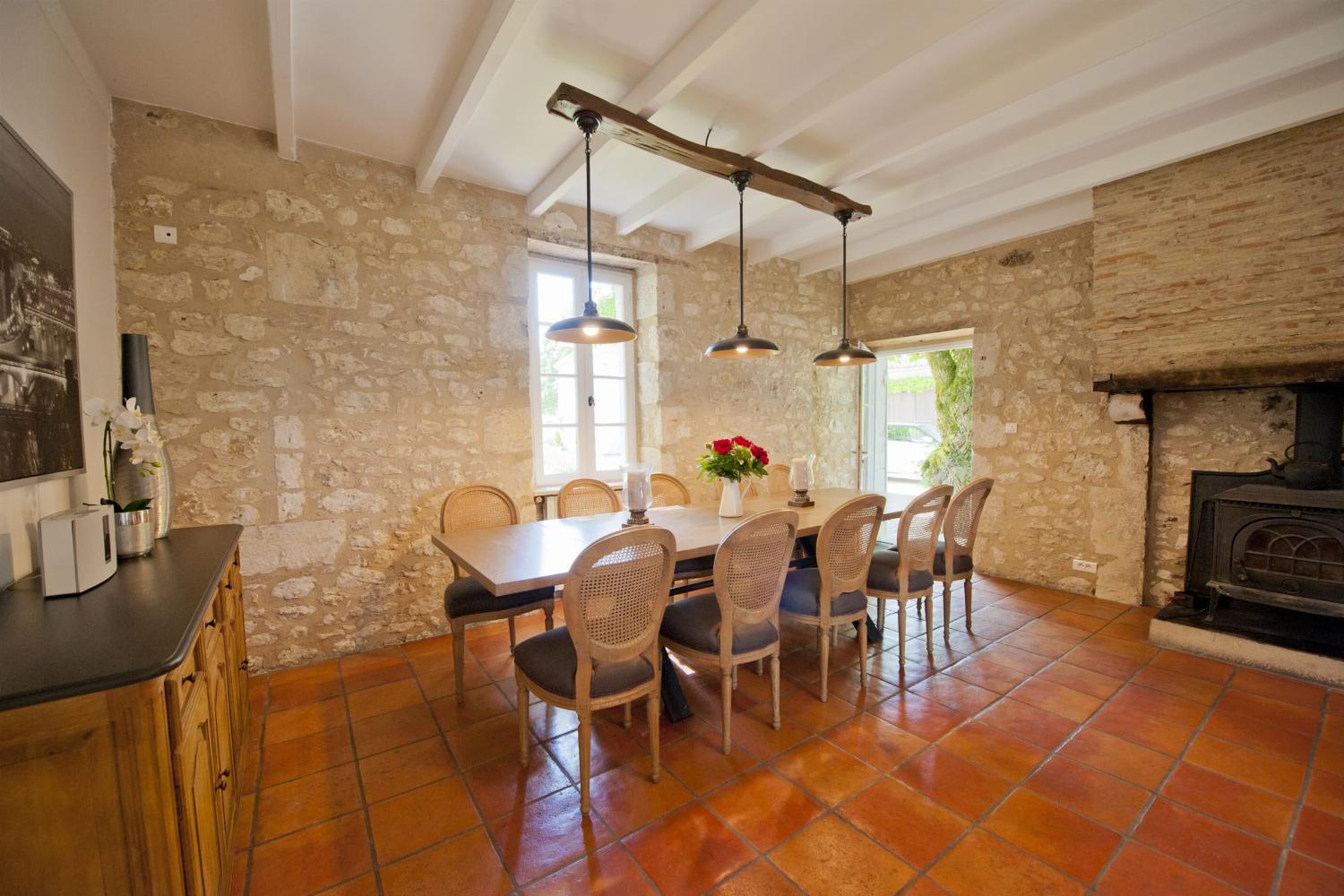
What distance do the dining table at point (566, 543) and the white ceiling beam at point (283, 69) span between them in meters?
1.94

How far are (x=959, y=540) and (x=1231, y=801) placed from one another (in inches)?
55.2

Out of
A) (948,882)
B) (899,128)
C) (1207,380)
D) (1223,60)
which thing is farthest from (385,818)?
(1223,60)

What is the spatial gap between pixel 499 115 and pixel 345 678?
2881 millimetres

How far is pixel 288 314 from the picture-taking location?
2771 millimetres

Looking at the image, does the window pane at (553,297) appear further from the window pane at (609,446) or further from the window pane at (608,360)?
the window pane at (609,446)

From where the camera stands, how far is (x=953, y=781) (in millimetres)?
1891

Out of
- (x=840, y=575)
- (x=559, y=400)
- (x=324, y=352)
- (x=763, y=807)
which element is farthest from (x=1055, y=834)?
(x=324, y=352)

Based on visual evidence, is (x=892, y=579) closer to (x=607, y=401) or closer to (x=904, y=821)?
(x=904, y=821)

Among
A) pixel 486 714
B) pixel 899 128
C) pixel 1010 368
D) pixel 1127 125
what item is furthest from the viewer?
pixel 1010 368

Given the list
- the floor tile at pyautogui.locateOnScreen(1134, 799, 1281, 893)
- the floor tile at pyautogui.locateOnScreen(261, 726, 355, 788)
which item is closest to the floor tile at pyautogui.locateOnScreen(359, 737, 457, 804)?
the floor tile at pyautogui.locateOnScreen(261, 726, 355, 788)

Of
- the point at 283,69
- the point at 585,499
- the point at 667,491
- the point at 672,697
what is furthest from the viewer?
the point at 667,491

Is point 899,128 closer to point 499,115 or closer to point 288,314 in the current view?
point 499,115

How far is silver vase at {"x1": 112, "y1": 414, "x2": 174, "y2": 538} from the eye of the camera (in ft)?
5.63

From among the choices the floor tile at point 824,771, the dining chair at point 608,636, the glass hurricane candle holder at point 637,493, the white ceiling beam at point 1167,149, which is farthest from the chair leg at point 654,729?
the white ceiling beam at point 1167,149
